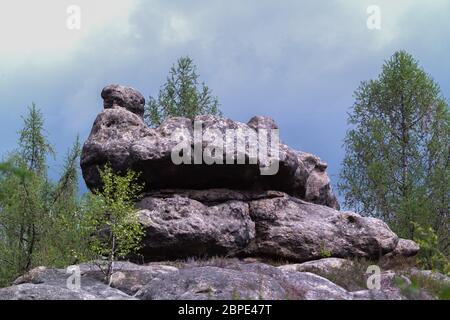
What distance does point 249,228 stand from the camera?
2122 centimetres

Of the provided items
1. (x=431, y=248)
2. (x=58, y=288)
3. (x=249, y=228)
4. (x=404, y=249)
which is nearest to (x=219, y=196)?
(x=249, y=228)

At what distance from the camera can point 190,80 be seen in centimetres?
3316

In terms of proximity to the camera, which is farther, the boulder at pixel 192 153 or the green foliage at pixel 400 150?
the green foliage at pixel 400 150

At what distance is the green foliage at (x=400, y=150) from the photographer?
30328mm

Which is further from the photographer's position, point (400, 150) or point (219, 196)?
point (400, 150)

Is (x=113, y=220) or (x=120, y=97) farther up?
(x=120, y=97)

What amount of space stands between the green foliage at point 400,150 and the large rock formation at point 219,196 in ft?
29.8

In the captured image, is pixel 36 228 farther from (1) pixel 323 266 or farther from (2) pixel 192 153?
(1) pixel 323 266

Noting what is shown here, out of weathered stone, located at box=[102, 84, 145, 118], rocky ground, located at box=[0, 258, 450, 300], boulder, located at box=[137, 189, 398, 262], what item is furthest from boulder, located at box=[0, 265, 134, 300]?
weathered stone, located at box=[102, 84, 145, 118]

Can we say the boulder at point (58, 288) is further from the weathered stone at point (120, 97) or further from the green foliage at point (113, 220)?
the weathered stone at point (120, 97)

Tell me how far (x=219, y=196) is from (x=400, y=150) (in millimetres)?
14524

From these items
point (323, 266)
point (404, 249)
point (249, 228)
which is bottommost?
point (323, 266)

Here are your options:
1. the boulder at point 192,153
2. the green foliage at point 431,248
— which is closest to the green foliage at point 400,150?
the green foliage at point 431,248
